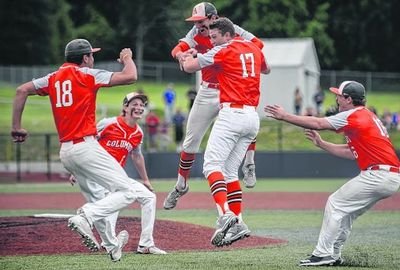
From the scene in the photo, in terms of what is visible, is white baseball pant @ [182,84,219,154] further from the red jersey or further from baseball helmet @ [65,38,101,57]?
baseball helmet @ [65,38,101,57]

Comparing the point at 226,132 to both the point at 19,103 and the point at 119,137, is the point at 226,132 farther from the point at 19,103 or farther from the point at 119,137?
the point at 19,103

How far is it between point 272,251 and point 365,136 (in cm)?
256

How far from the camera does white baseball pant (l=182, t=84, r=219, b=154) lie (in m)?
13.5

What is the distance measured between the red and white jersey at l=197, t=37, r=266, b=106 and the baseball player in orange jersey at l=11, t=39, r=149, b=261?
1.40 meters

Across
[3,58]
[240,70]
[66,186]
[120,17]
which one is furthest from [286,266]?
[120,17]

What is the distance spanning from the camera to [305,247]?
13.8 meters

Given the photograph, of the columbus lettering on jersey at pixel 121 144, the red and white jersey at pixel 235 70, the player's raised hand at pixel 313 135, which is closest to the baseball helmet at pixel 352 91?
the player's raised hand at pixel 313 135

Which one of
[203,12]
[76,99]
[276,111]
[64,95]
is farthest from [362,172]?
[64,95]

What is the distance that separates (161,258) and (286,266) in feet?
5.40

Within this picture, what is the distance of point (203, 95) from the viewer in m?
13.6

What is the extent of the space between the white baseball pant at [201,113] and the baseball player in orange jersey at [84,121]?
2567 mm

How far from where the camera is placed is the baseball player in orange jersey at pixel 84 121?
1093 centimetres

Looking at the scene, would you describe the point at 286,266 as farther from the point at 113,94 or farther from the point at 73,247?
the point at 113,94

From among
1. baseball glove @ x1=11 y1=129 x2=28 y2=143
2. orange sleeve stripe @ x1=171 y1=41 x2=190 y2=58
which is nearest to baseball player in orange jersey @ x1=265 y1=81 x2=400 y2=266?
orange sleeve stripe @ x1=171 y1=41 x2=190 y2=58
